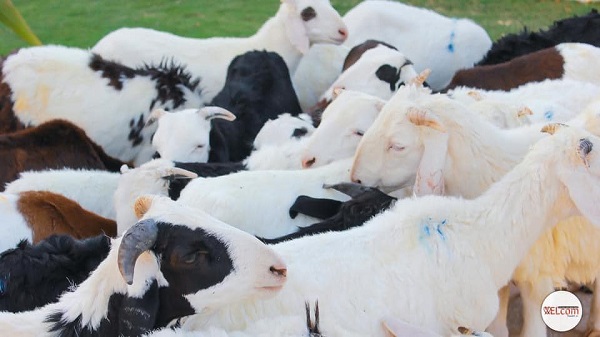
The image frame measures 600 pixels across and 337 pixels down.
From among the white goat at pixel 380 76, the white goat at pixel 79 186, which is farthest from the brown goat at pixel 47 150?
the white goat at pixel 380 76

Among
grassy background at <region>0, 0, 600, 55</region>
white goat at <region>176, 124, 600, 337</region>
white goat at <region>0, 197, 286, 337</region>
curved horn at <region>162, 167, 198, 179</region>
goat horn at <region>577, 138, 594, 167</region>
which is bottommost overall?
grassy background at <region>0, 0, 600, 55</region>

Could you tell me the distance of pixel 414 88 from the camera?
413 cm

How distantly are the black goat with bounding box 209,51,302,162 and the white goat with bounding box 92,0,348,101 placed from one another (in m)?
0.30

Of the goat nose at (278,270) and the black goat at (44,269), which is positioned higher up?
the goat nose at (278,270)

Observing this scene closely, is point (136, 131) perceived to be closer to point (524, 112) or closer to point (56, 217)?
point (56, 217)

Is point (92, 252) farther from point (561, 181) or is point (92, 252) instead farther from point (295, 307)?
point (561, 181)

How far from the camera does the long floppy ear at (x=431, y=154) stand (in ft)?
12.3

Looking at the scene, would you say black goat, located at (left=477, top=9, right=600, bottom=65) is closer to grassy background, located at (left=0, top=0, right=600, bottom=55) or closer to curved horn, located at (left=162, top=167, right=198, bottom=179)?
curved horn, located at (left=162, top=167, right=198, bottom=179)

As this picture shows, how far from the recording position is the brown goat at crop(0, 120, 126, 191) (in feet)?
16.0

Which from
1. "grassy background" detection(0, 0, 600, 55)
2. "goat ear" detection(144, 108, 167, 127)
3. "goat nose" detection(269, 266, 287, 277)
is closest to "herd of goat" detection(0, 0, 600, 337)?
"goat nose" detection(269, 266, 287, 277)

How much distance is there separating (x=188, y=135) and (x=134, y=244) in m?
2.17

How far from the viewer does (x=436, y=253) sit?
129 inches

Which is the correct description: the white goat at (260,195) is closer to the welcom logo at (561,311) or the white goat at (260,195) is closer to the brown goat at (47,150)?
the welcom logo at (561,311)

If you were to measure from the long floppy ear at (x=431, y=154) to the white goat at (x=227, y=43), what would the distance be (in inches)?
91.9
